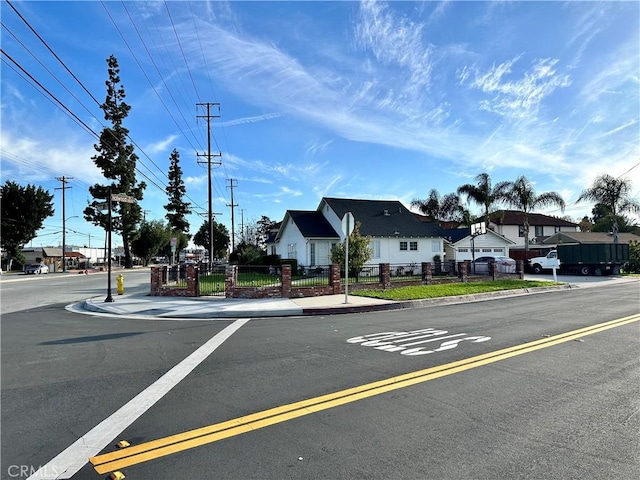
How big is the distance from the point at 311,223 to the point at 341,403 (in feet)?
94.1

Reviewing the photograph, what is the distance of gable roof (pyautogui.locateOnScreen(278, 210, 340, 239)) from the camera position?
3128 centimetres

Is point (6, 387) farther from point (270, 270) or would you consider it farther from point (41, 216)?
point (41, 216)

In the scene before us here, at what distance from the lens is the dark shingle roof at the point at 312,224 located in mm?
31272

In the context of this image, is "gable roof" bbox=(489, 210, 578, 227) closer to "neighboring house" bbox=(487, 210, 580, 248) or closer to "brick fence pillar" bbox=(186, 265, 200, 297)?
"neighboring house" bbox=(487, 210, 580, 248)

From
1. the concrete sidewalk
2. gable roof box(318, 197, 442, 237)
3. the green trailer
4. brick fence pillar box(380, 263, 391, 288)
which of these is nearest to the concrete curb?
the concrete sidewalk

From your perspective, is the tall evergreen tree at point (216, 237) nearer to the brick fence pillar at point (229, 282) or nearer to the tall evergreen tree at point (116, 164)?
the tall evergreen tree at point (116, 164)

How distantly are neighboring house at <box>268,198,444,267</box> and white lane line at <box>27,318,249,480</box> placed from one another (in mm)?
24364

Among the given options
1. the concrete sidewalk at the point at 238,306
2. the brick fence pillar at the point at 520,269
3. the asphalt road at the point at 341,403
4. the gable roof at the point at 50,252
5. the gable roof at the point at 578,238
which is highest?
the gable roof at the point at 50,252

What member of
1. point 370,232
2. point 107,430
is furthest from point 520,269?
point 107,430

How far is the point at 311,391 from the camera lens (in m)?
5.04

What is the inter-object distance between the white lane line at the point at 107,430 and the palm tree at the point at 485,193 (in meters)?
41.0

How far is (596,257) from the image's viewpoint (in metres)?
31.2

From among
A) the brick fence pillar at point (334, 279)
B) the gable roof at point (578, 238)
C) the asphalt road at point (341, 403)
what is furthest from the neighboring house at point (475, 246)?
the asphalt road at point (341, 403)

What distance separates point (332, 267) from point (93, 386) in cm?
1202
